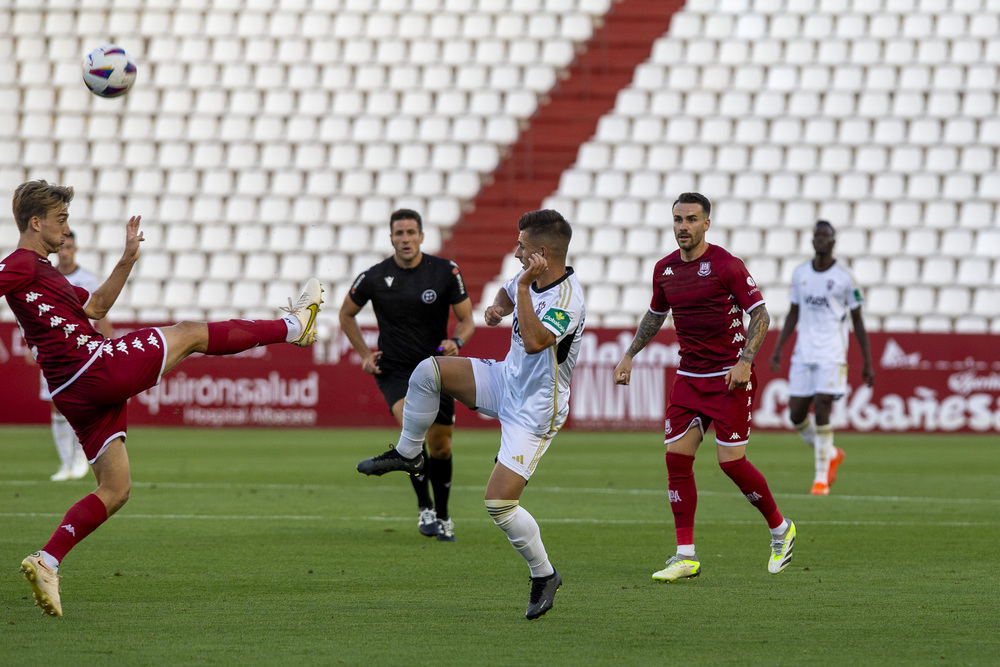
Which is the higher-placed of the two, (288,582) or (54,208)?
(54,208)

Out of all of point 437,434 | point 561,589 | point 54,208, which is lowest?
point 561,589

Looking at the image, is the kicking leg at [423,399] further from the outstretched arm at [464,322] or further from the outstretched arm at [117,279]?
the outstretched arm at [464,322]

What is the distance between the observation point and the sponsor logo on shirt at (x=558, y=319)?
6.02 meters

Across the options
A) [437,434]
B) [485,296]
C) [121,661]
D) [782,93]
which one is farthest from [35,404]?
[121,661]

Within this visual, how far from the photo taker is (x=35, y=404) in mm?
19922

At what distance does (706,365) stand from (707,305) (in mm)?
360

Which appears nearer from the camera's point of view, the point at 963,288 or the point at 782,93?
the point at 963,288

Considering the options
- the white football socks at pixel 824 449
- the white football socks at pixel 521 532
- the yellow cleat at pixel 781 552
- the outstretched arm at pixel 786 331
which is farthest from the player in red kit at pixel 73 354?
the white football socks at pixel 824 449

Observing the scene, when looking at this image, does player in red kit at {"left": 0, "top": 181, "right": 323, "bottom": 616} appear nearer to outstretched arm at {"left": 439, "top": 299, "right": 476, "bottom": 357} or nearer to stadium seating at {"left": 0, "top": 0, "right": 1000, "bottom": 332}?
outstretched arm at {"left": 439, "top": 299, "right": 476, "bottom": 357}

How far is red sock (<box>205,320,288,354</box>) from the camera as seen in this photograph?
6363mm

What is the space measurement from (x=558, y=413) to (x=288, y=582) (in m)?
1.83

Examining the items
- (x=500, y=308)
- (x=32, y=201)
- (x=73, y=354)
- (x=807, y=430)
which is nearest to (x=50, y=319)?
(x=73, y=354)

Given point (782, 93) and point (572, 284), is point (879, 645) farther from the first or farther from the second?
point (782, 93)

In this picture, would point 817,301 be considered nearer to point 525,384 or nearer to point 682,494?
point 682,494
